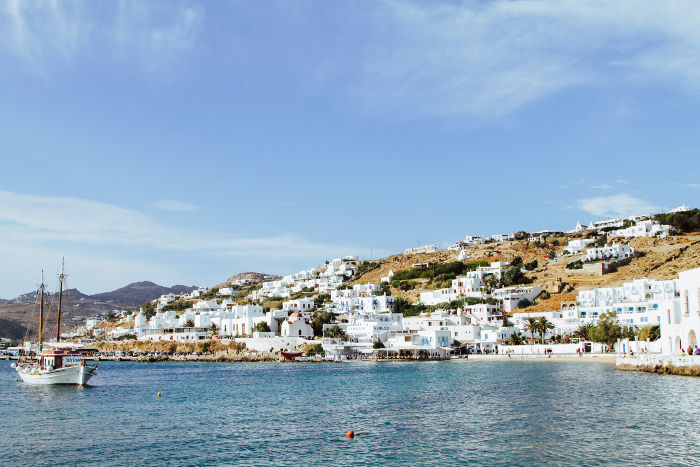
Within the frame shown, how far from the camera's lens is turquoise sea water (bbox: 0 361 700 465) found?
2153 centimetres

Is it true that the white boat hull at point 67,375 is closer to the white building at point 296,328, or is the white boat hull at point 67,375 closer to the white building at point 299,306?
the white building at point 296,328

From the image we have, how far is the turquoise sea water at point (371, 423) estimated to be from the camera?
70.6ft

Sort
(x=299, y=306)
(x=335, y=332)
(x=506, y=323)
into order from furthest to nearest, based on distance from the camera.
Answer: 1. (x=299, y=306)
2. (x=335, y=332)
3. (x=506, y=323)

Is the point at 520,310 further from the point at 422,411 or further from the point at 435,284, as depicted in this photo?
the point at 422,411

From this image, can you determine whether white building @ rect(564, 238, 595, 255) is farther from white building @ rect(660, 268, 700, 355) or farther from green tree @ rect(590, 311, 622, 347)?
white building @ rect(660, 268, 700, 355)

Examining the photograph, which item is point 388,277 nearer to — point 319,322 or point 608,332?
point 319,322

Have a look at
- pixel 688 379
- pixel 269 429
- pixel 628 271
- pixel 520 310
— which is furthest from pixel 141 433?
pixel 628 271

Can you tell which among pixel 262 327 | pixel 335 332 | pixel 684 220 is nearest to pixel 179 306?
pixel 262 327

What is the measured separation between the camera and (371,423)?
93.2 feet

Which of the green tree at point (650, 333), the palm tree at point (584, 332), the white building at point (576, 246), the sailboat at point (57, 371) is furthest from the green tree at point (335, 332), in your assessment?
the white building at point (576, 246)

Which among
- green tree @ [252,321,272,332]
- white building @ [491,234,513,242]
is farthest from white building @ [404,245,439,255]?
green tree @ [252,321,272,332]

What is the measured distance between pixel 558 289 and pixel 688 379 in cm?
6340

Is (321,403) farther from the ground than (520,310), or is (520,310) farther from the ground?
(520,310)

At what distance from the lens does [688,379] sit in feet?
131
